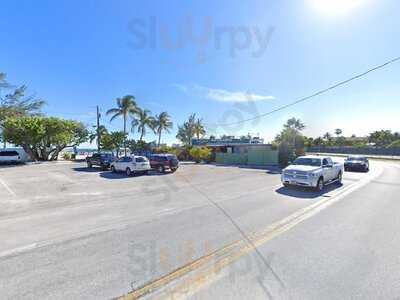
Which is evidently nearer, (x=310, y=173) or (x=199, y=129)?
(x=310, y=173)

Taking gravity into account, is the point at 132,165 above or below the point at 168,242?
above

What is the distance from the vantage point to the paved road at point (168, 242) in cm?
368

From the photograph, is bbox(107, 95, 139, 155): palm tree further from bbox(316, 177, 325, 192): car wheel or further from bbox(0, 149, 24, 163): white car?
bbox(316, 177, 325, 192): car wheel

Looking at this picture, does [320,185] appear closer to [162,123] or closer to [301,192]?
[301,192]

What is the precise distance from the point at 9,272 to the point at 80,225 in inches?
105

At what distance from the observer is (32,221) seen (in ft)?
23.5

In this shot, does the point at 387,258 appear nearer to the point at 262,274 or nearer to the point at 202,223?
the point at 262,274

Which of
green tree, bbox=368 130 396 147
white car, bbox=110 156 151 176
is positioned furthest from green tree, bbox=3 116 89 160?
green tree, bbox=368 130 396 147

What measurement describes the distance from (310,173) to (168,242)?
9076 millimetres

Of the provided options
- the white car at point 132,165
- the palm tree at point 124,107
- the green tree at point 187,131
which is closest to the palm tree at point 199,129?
the green tree at point 187,131

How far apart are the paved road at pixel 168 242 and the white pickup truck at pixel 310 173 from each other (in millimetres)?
2077

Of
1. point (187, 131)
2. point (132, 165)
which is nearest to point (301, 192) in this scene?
point (132, 165)

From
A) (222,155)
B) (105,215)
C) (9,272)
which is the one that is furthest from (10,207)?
(222,155)

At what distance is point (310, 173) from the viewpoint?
12.2 metres
